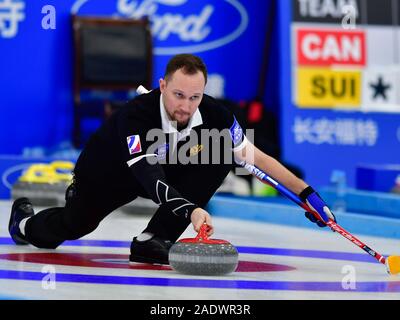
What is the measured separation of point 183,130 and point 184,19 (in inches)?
184

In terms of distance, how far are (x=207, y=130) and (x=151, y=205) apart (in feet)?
7.79

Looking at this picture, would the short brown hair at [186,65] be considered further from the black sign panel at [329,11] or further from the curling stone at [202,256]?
the black sign panel at [329,11]

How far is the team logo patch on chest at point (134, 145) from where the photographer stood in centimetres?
368

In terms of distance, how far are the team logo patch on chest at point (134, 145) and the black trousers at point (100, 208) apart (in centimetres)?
32

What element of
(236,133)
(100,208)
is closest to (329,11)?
(236,133)

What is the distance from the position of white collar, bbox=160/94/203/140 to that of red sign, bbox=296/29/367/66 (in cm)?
442

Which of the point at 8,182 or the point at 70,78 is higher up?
the point at 70,78

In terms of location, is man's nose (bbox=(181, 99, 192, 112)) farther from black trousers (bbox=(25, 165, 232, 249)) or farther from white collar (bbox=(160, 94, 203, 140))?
black trousers (bbox=(25, 165, 232, 249))

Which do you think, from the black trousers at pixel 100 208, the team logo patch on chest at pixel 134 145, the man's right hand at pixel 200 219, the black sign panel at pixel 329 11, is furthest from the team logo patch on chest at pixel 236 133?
the black sign panel at pixel 329 11

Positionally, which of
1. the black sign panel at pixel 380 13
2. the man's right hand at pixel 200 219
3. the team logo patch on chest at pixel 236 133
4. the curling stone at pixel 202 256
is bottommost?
the curling stone at pixel 202 256

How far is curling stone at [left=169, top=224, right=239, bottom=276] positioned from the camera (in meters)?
3.57

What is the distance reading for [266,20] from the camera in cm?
863

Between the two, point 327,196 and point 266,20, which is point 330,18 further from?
point 327,196
